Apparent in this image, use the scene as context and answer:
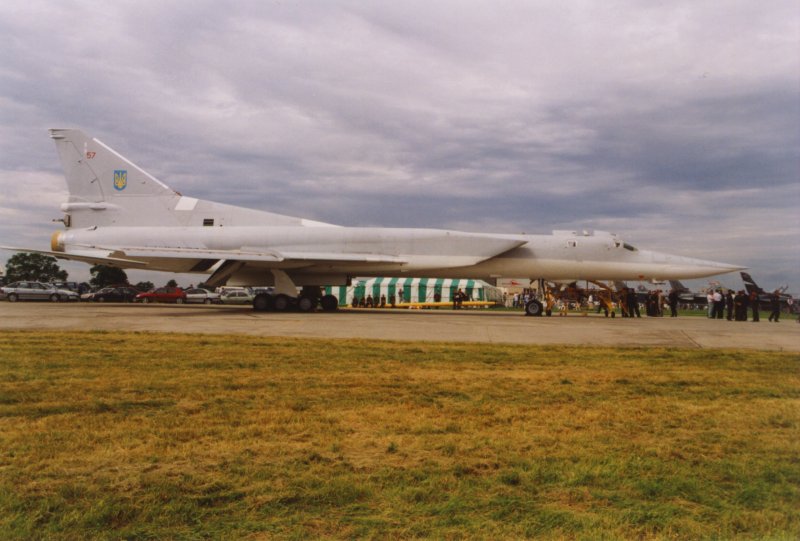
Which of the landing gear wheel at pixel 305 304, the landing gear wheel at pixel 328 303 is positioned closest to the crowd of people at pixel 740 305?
the landing gear wheel at pixel 328 303

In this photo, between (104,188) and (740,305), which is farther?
(104,188)

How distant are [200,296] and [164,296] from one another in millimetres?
3299

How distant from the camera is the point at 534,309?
2242cm

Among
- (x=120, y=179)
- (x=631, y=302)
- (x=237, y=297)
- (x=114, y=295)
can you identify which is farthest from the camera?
(x=237, y=297)

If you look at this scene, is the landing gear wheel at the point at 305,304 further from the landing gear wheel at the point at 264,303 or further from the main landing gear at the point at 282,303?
the landing gear wheel at the point at 264,303

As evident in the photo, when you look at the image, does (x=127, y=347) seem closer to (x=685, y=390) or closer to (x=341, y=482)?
(x=341, y=482)

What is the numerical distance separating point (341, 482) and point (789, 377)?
649 centimetres

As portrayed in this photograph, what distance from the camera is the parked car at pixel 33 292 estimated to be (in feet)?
112

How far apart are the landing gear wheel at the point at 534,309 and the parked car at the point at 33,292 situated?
87.0 feet

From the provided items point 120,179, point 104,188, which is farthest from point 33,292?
point 120,179

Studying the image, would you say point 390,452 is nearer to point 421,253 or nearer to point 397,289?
point 421,253

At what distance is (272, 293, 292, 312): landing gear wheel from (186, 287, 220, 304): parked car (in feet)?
62.5

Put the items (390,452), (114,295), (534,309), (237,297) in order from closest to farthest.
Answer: (390,452) < (534,309) < (114,295) < (237,297)

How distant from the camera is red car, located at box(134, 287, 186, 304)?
35516mm
